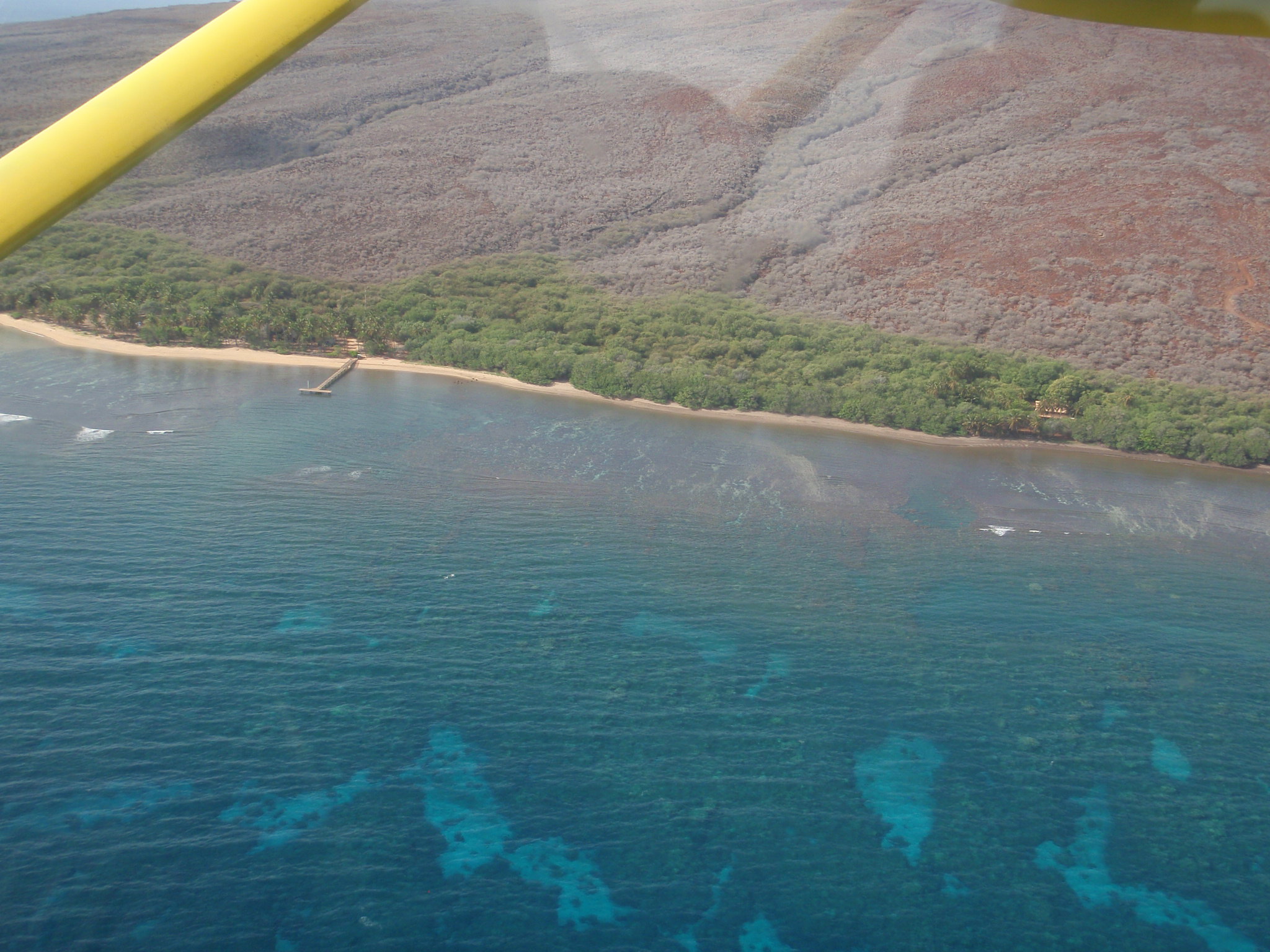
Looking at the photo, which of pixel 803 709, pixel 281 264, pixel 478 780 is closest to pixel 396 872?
pixel 478 780

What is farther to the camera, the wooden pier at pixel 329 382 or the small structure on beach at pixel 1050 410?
the wooden pier at pixel 329 382

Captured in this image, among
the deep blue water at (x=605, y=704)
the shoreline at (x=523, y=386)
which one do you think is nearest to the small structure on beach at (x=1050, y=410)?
the shoreline at (x=523, y=386)

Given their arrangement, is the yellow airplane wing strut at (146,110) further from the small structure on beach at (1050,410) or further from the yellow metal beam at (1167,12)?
the small structure on beach at (1050,410)

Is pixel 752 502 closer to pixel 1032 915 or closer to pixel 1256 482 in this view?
pixel 1032 915

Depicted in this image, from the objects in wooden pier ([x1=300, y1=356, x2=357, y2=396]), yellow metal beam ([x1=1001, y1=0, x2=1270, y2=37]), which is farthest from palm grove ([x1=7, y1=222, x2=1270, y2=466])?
yellow metal beam ([x1=1001, y1=0, x2=1270, y2=37])

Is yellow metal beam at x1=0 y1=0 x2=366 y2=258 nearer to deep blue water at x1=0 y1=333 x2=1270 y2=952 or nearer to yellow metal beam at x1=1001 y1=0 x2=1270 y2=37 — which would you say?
yellow metal beam at x1=1001 y1=0 x2=1270 y2=37

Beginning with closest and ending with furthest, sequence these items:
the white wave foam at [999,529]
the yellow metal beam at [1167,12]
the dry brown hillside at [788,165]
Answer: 1. the yellow metal beam at [1167,12]
2. the white wave foam at [999,529]
3. the dry brown hillside at [788,165]
